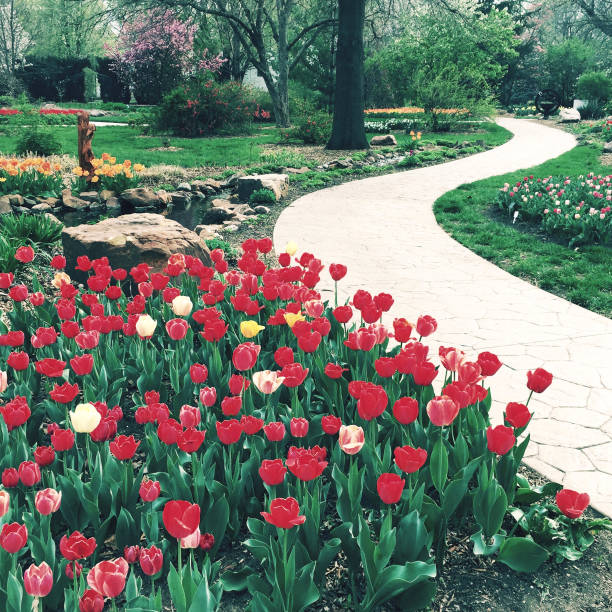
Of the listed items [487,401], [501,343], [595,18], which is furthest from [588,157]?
[595,18]

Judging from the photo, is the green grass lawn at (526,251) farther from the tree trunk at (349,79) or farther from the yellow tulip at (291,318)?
the tree trunk at (349,79)

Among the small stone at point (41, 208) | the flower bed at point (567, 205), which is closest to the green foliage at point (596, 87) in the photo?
the flower bed at point (567, 205)

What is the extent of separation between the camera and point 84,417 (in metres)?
2.12

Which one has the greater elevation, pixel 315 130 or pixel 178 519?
pixel 315 130

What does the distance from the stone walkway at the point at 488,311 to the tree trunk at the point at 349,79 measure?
226 inches

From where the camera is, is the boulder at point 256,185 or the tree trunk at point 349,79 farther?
the tree trunk at point 349,79

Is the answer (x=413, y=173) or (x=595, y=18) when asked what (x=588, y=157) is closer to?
(x=413, y=173)

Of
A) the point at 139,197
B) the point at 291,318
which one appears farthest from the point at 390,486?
the point at 139,197

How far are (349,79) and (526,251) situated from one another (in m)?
10.3

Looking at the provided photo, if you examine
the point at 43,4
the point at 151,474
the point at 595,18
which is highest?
the point at 43,4

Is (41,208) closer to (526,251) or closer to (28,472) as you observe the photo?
(526,251)

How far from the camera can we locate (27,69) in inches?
1476

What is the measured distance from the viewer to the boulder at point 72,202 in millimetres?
9504

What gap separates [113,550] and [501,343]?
319cm
